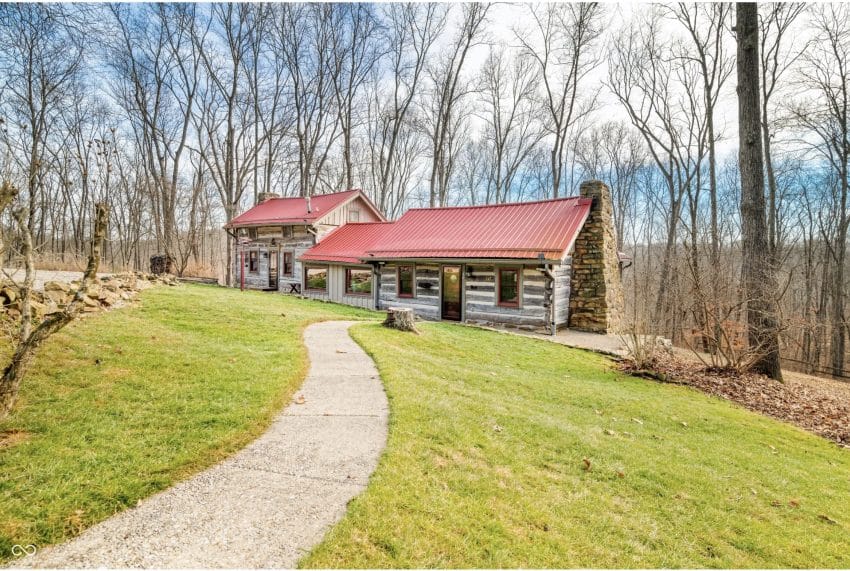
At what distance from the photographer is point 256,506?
2.94 metres

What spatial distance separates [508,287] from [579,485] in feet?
34.7

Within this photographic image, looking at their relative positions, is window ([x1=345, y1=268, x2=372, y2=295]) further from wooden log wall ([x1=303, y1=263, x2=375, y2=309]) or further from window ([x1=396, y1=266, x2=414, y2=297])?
window ([x1=396, y1=266, x2=414, y2=297])

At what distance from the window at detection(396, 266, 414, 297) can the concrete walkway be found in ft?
37.6

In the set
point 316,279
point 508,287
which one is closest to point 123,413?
point 508,287

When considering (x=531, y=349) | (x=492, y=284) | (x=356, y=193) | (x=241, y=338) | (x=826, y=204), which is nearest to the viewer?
(x=241, y=338)

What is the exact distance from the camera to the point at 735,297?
10219 millimetres

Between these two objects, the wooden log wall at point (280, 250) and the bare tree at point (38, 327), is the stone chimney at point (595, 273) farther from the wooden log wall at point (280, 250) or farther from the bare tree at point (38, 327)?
the bare tree at point (38, 327)

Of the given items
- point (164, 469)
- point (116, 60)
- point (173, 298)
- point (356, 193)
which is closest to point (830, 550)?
point (164, 469)

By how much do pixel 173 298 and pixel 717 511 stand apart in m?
12.2

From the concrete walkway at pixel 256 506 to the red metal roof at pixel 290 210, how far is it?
56.3ft

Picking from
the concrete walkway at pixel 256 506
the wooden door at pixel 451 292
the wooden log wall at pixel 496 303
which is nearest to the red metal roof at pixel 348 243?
the wooden door at pixel 451 292

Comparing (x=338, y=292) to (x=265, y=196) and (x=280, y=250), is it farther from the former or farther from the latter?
(x=265, y=196)

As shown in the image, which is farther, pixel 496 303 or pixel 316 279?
pixel 316 279

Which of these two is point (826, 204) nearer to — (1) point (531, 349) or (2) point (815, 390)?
(2) point (815, 390)
